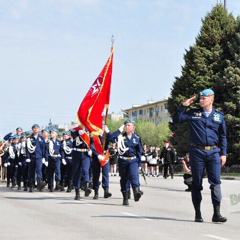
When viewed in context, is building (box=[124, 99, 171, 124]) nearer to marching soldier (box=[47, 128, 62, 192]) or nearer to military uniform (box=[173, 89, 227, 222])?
marching soldier (box=[47, 128, 62, 192])

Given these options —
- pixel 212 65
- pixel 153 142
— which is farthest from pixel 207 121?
pixel 153 142

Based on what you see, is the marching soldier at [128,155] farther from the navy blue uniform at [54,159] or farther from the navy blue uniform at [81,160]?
the navy blue uniform at [54,159]

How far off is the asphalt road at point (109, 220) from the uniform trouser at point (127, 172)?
47cm

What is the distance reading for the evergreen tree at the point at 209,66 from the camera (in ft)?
148

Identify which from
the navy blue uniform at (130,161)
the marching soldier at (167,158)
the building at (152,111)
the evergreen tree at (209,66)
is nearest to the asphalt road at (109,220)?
the navy blue uniform at (130,161)

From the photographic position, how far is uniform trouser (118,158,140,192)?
14992mm

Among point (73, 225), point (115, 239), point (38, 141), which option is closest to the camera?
point (115, 239)

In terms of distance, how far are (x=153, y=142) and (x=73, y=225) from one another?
8962cm

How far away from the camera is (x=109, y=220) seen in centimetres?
1166

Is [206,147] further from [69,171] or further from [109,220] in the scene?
[69,171]

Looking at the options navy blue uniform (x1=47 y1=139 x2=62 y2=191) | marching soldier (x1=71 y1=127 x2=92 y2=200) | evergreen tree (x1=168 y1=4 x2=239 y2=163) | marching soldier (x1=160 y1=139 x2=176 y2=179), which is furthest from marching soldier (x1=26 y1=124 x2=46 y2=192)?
evergreen tree (x1=168 y1=4 x2=239 y2=163)

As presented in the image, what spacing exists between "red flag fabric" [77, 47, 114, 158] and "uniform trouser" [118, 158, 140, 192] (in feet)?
6.64

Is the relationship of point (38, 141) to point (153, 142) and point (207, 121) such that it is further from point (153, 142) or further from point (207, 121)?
point (153, 142)

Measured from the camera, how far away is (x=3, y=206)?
14.9 meters
